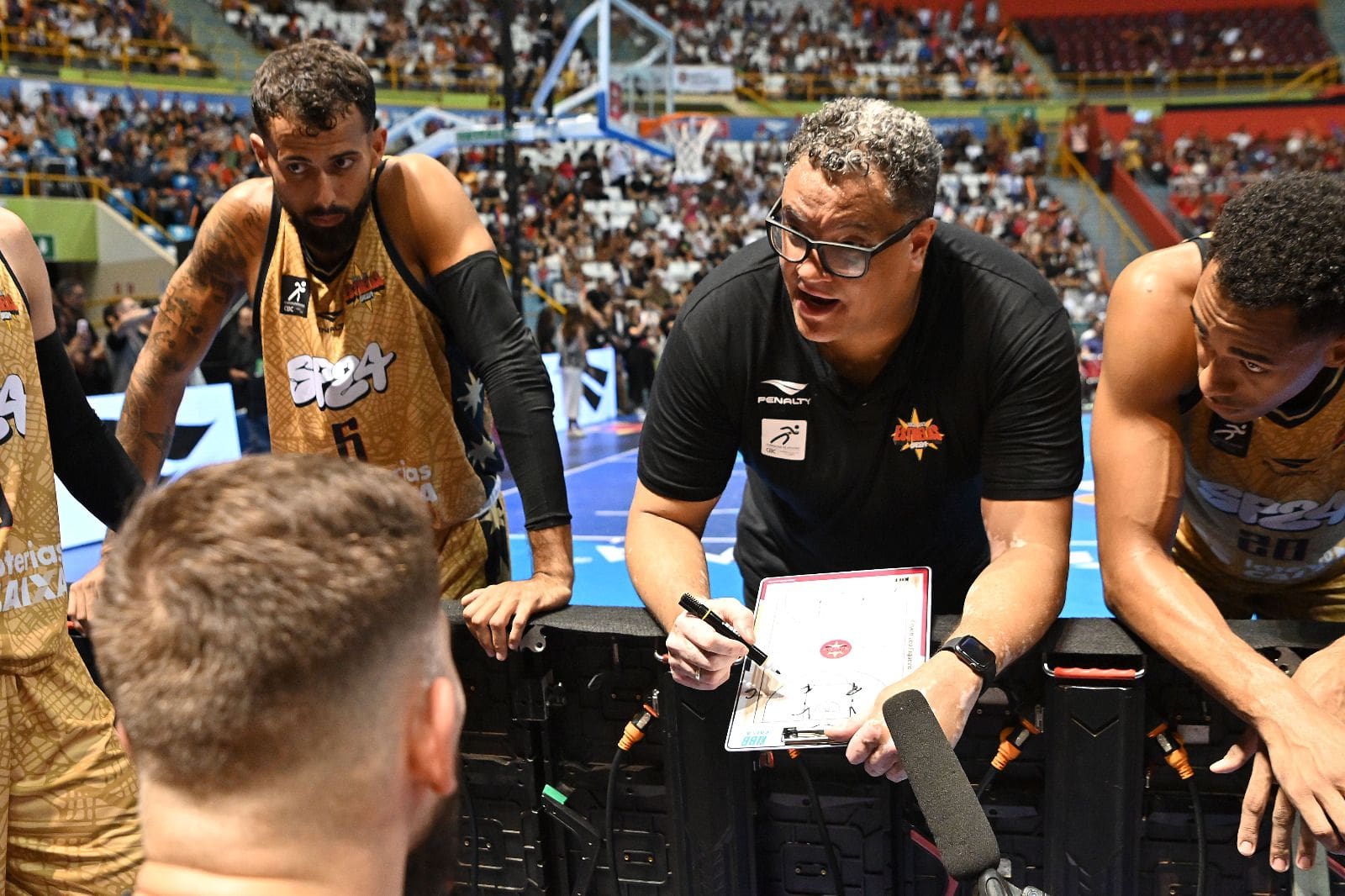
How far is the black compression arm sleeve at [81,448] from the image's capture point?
2203 millimetres

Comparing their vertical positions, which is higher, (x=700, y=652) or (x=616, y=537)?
(x=700, y=652)

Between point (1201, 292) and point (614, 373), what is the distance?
44.6 feet

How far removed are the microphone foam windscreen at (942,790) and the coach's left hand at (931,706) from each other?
23 centimetres

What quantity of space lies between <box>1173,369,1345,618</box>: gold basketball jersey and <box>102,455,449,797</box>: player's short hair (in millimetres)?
1827

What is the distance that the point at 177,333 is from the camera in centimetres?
290

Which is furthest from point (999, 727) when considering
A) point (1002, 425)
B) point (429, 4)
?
point (429, 4)

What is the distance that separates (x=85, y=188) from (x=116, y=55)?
13.7ft

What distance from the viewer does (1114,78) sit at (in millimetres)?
27219

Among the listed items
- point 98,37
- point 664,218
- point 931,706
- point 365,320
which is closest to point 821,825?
point 931,706

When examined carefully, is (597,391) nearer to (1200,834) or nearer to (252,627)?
(1200,834)

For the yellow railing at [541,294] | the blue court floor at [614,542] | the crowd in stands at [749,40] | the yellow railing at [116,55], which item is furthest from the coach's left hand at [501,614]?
the crowd in stands at [749,40]

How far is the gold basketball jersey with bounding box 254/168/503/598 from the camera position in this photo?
8.79 ft

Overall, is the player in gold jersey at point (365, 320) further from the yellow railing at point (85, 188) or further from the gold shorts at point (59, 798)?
the yellow railing at point (85, 188)

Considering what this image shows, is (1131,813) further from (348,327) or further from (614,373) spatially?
(614,373)
